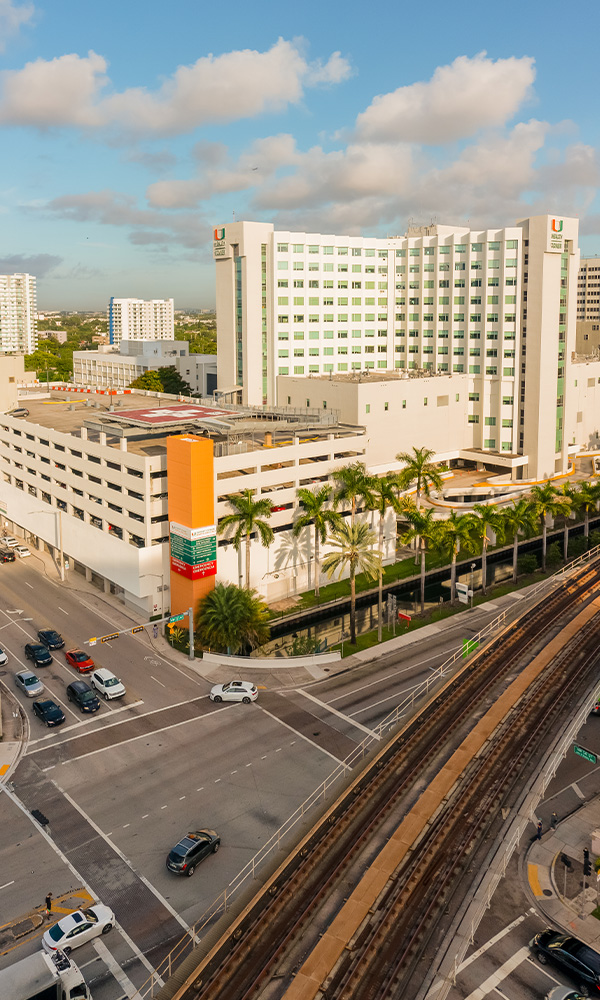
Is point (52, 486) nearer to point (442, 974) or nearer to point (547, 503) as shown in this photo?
point (547, 503)

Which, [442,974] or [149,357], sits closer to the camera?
[442,974]

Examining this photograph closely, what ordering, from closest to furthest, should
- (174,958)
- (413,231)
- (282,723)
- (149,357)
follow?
(174,958) → (282,723) → (413,231) → (149,357)

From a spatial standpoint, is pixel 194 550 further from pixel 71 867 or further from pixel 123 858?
pixel 71 867

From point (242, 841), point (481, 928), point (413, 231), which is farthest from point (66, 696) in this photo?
point (413, 231)

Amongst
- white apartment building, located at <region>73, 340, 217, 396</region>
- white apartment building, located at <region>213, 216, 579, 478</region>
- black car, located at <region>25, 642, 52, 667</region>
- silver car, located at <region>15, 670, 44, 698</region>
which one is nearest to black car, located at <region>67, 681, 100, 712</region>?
silver car, located at <region>15, 670, 44, 698</region>

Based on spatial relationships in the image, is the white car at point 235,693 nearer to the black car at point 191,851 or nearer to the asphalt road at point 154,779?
the asphalt road at point 154,779

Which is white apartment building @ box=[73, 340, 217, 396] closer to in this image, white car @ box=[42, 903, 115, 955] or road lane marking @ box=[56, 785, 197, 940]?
road lane marking @ box=[56, 785, 197, 940]

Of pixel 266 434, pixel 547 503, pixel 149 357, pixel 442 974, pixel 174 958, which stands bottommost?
pixel 174 958
